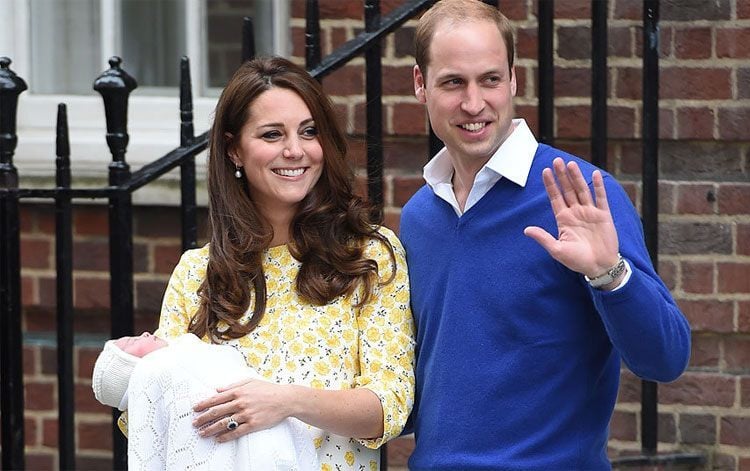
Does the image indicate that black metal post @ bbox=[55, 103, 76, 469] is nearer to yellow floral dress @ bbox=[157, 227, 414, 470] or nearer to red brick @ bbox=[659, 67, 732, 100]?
yellow floral dress @ bbox=[157, 227, 414, 470]

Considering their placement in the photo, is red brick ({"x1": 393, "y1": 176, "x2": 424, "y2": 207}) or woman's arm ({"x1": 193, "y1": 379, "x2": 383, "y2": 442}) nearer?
woman's arm ({"x1": 193, "y1": 379, "x2": 383, "y2": 442})

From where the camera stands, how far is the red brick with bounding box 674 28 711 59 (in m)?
3.85

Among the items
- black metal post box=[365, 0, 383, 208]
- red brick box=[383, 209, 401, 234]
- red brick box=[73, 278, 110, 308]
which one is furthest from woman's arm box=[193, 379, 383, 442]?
red brick box=[73, 278, 110, 308]

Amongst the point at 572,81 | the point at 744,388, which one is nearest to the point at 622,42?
the point at 572,81

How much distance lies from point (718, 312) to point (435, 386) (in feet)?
4.82

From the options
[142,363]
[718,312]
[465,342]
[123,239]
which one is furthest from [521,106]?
[142,363]

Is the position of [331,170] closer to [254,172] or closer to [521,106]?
[254,172]

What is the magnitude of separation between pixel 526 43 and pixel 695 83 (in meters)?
0.50

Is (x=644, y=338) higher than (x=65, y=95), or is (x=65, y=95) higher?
(x=65, y=95)

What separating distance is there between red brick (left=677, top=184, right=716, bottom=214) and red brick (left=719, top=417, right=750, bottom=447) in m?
0.61

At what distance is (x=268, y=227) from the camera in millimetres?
2857

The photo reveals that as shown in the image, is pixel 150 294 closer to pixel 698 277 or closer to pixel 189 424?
pixel 698 277

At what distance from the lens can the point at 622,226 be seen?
8.18 ft

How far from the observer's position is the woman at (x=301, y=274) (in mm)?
2670
